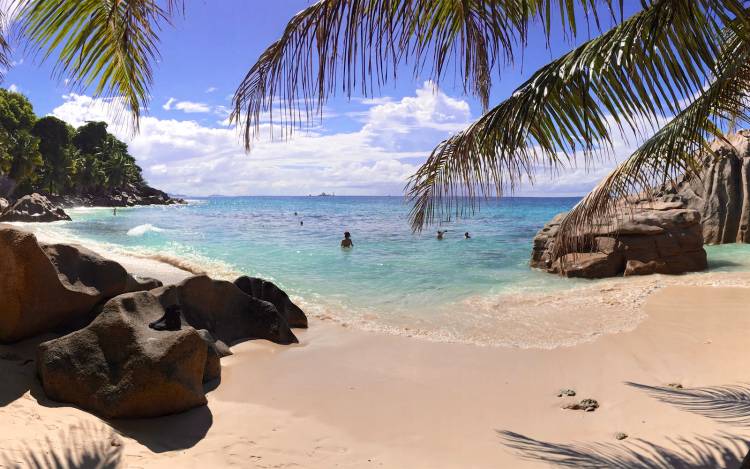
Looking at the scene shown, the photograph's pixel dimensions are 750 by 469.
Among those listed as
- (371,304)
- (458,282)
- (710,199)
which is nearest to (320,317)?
(371,304)

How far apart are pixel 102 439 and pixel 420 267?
13.3 metres

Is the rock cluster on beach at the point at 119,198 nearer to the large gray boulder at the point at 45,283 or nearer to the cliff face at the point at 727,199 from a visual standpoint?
the large gray boulder at the point at 45,283

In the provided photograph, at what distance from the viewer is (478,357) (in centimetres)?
678

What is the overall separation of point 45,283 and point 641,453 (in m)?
5.79

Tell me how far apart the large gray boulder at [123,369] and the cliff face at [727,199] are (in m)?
20.2

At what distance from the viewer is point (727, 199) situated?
20.0 m

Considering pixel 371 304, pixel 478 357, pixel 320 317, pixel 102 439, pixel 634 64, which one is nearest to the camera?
pixel 634 64

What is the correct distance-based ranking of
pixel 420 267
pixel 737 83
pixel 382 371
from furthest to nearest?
pixel 420 267, pixel 382 371, pixel 737 83

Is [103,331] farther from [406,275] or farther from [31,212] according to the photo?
[31,212]

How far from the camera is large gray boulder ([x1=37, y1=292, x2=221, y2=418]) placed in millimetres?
4227

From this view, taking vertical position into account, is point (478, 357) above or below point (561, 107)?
below

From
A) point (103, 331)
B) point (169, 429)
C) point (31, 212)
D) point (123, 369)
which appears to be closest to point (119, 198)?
point (31, 212)

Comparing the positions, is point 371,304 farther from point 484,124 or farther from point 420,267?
point 484,124

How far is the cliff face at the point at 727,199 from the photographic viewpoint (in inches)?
773
